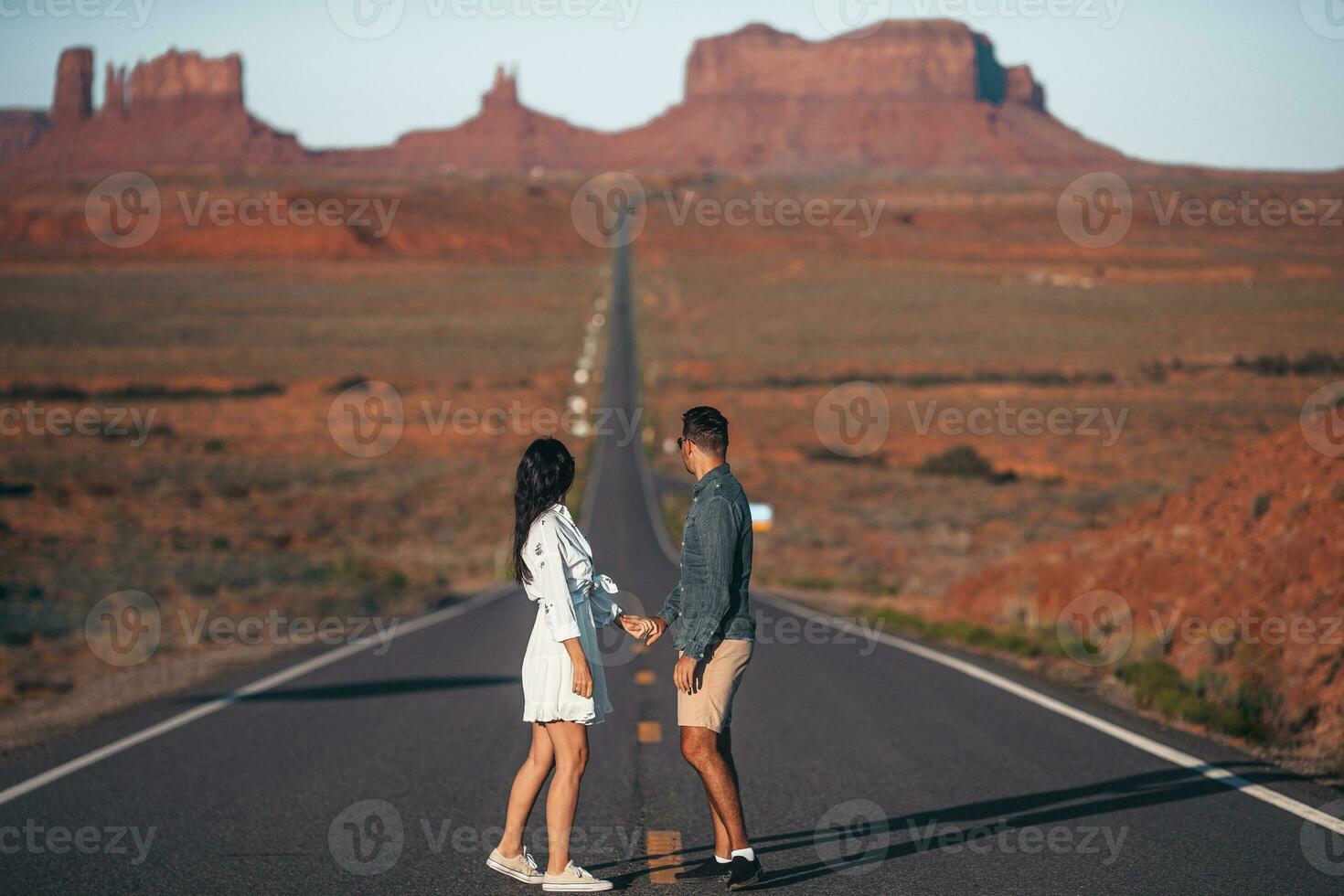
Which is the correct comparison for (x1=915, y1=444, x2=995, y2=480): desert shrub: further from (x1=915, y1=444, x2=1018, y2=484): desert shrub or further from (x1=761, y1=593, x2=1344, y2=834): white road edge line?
(x1=761, y1=593, x2=1344, y2=834): white road edge line

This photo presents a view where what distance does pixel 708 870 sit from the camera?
19.6ft

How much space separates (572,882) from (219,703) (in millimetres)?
6410

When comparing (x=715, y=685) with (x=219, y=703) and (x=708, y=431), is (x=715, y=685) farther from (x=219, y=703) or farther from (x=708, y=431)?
(x=219, y=703)

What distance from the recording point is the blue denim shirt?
5.49 m

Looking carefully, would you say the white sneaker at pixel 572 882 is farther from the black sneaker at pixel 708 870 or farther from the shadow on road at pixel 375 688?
the shadow on road at pixel 375 688

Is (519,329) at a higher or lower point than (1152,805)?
higher

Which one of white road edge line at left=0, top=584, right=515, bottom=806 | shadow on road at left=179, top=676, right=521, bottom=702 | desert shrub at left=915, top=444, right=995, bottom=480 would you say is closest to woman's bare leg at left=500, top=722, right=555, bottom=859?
white road edge line at left=0, top=584, right=515, bottom=806

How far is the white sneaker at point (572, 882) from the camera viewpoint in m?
5.66

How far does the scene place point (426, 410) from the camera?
71.5 metres

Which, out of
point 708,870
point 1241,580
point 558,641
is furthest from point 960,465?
point 558,641

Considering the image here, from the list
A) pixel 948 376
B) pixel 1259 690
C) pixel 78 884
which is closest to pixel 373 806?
pixel 78 884

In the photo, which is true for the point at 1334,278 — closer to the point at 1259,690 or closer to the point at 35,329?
the point at 35,329

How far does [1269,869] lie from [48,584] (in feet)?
76.2

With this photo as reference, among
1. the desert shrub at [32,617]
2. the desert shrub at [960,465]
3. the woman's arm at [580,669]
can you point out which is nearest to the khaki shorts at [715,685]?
the woman's arm at [580,669]
